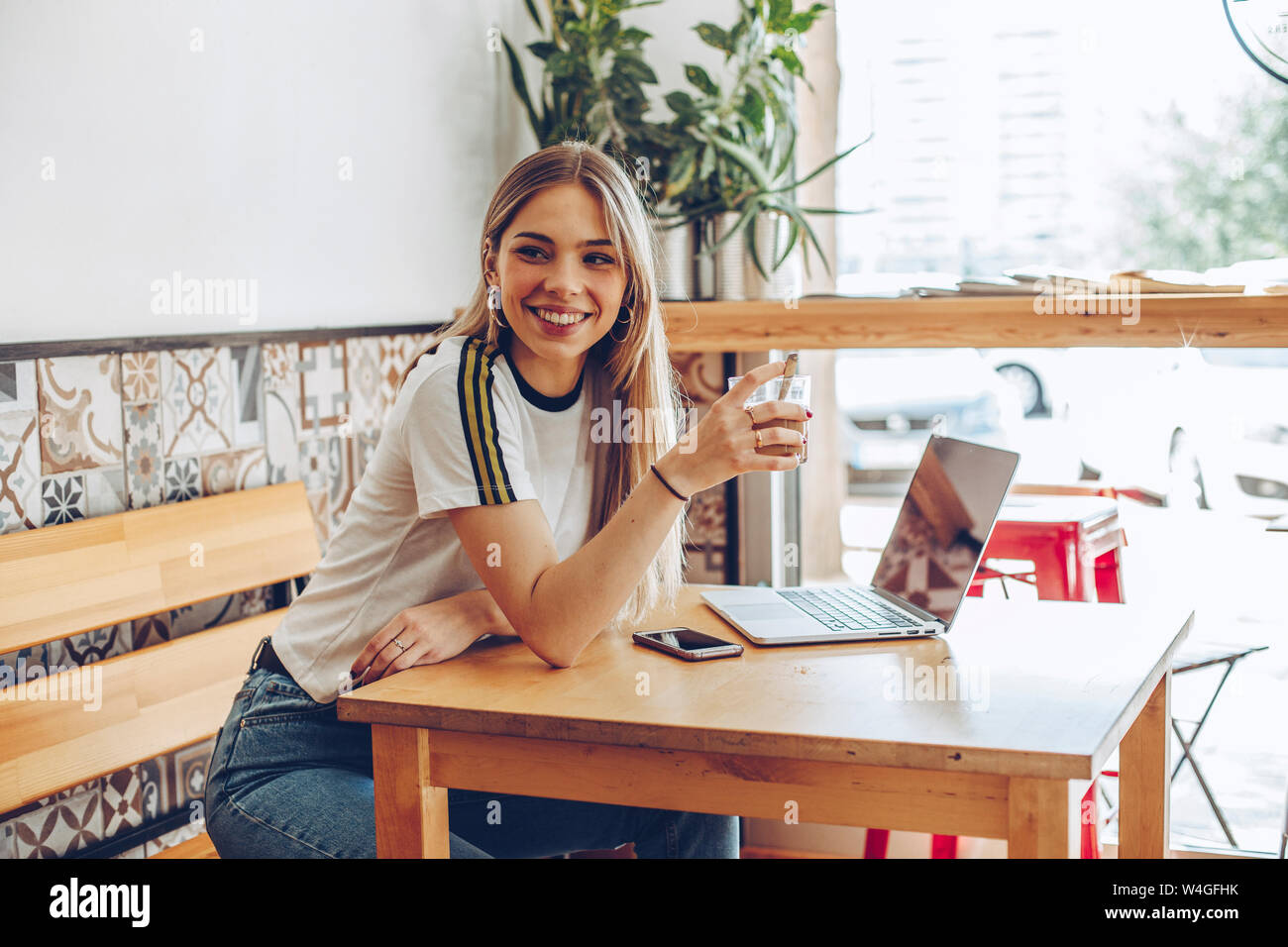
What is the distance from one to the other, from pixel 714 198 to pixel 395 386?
33.6 inches

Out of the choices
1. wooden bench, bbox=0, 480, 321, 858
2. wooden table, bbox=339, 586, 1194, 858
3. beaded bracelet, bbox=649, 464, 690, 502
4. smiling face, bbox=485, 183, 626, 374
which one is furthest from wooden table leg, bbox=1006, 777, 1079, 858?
wooden bench, bbox=0, 480, 321, 858

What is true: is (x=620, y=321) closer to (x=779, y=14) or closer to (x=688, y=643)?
(x=688, y=643)

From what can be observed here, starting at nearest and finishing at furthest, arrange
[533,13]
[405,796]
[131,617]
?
[405,796]
[131,617]
[533,13]

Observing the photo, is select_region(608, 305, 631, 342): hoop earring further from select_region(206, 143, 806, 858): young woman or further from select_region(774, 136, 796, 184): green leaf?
select_region(774, 136, 796, 184): green leaf

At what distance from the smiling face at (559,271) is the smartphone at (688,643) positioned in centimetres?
40

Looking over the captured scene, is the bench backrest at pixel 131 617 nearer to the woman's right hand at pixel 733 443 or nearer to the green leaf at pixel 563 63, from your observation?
the woman's right hand at pixel 733 443

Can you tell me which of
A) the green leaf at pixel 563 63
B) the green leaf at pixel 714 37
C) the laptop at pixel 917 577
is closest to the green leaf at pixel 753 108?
the green leaf at pixel 714 37

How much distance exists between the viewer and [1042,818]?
1.08 m

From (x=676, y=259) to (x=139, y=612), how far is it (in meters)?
1.44

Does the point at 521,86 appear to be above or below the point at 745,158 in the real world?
above

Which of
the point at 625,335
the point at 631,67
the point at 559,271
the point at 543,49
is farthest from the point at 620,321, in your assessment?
the point at 543,49

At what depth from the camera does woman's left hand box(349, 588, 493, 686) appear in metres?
1.40
